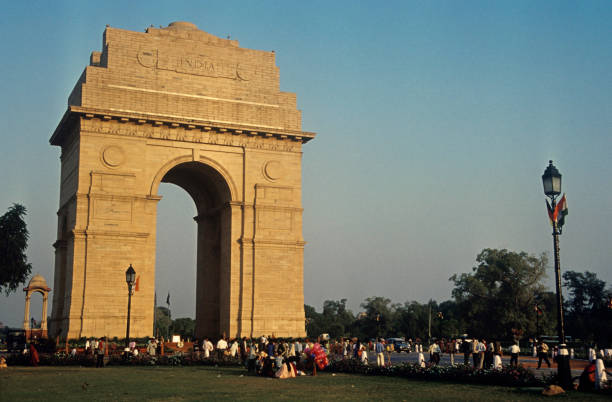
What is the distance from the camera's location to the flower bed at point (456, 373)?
54.8ft

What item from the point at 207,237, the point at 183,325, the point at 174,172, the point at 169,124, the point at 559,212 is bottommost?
the point at 183,325

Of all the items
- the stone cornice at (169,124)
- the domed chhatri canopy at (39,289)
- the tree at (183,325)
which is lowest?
the tree at (183,325)

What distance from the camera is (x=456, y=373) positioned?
18.2 m

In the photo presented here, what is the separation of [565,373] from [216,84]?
25.2 m

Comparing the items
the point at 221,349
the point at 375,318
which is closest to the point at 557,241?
the point at 221,349

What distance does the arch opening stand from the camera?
36.9 metres

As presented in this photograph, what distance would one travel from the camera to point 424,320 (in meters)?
94.8

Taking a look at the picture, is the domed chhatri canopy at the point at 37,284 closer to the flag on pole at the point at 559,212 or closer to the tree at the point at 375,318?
the flag on pole at the point at 559,212

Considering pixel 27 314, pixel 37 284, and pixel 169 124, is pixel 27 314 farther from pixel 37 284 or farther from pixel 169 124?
pixel 169 124

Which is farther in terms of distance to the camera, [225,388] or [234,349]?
[234,349]

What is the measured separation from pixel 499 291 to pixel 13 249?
4525 cm

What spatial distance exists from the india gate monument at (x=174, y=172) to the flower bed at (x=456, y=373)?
12.7 meters

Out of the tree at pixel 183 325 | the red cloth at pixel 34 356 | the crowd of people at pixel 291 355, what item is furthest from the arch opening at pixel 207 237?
the tree at pixel 183 325

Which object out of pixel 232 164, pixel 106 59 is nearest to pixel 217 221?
pixel 232 164
